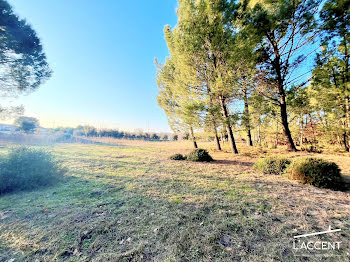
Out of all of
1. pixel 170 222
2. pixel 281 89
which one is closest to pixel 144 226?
pixel 170 222

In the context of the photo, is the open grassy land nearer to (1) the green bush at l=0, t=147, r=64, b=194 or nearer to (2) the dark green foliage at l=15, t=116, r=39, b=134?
(1) the green bush at l=0, t=147, r=64, b=194

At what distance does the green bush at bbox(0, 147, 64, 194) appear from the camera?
320 cm

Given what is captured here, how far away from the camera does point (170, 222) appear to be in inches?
77.8

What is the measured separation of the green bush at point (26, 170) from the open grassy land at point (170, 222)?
A: 333mm

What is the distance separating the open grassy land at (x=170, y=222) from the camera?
1.44 metres

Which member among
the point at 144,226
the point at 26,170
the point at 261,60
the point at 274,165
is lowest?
the point at 144,226

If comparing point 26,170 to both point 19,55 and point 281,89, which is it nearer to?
point 19,55

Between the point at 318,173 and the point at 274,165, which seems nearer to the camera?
the point at 318,173

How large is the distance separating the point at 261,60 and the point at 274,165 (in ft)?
19.6

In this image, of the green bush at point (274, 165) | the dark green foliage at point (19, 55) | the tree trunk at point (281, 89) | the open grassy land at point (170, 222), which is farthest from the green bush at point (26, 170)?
the tree trunk at point (281, 89)

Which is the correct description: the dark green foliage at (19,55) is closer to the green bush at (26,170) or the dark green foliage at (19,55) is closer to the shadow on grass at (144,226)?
the green bush at (26,170)

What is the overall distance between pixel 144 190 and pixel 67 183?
8.43 ft

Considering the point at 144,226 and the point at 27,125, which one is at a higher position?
the point at 27,125

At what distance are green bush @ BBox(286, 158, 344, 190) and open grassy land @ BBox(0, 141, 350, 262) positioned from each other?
318mm
